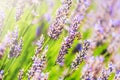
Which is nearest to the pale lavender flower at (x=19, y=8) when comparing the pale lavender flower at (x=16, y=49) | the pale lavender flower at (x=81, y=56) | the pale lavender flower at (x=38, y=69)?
the pale lavender flower at (x=16, y=49)

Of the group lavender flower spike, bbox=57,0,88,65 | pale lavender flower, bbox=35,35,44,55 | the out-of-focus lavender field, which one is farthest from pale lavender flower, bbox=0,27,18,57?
lavender flower spike, bbox=57,0,88,65

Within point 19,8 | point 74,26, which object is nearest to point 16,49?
point 19,8

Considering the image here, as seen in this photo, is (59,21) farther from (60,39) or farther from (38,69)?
(38,69)

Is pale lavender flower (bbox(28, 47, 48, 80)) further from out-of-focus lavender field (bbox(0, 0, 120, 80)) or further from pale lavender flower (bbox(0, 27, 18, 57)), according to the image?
pale lavender flower (bbox(0, 27, 18, 57))

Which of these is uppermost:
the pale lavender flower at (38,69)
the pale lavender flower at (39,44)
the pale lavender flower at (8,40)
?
the pale lavender flower at (8,40)

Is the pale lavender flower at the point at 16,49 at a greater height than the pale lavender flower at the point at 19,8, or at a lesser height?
lesser

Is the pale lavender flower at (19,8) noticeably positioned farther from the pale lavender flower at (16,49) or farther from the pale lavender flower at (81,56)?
the pale lavender flower at (81,56)

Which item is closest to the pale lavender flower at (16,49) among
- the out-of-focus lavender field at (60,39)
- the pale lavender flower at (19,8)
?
the out-of-focus lavender field at (60,39)

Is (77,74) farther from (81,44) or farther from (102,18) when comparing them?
(102,18)
